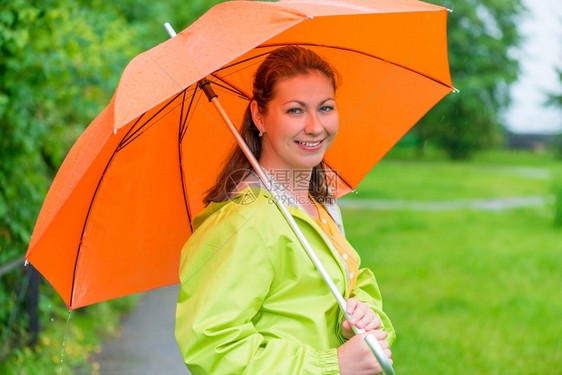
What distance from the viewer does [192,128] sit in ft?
9.49

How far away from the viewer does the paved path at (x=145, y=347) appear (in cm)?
562

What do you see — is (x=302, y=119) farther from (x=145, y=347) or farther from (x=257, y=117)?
(x=145, y=347)

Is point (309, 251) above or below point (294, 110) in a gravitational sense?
below

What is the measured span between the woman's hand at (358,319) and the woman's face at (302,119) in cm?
49

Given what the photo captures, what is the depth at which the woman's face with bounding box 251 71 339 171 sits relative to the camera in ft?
8.27

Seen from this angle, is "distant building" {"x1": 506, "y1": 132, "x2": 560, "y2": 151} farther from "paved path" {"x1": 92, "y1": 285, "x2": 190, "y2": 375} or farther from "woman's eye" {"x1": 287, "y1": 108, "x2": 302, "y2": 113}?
"woman's eye" {"x1": 287, "y1": 108, "x2": 302, "y2": 113}

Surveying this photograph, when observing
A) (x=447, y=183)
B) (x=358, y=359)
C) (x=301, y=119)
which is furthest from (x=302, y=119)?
(x=447, y=183)

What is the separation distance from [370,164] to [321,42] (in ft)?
2.30

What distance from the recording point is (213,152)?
9.86 feet

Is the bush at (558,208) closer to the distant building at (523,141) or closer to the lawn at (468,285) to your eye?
the lawn at (468,285)

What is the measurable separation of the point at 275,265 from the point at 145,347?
4.12 m

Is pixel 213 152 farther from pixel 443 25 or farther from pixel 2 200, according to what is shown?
pixel 2 200

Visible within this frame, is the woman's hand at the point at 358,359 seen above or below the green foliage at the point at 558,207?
above

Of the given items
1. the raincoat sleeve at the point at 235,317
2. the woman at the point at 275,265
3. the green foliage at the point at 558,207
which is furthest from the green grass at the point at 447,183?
the raincoat sleeve at the point at 235,317
